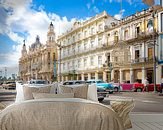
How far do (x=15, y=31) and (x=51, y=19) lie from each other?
91cm

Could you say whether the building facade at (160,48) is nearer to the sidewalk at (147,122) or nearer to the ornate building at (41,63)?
the ornate building at (41,63)

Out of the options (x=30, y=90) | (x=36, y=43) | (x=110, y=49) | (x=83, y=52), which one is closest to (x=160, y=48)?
(x=110, y=49)

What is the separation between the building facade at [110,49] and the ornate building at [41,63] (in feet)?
1.04

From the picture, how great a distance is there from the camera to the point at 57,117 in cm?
227

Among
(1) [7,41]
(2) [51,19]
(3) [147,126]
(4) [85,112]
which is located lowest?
(3) [147,126]

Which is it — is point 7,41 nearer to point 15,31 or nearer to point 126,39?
point 15,31

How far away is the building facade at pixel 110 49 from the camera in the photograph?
775 centimetres

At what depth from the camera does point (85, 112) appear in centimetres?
230

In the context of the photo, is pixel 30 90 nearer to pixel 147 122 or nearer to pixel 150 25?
pixel 147 122

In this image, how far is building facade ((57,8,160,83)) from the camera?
775cm

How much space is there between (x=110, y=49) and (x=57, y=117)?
Answer: 28.6ft

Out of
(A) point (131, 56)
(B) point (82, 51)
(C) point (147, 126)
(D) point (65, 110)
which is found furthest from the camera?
(A) point (131, 56)

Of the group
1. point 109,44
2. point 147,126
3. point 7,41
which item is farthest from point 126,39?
point 147,126

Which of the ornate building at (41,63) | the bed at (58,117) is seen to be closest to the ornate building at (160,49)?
the ornate building at (41,63)
